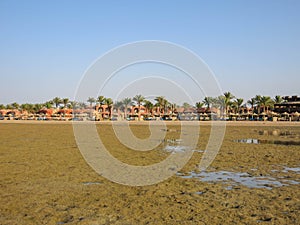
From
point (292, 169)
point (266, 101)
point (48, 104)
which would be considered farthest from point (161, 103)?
point (292, 169)

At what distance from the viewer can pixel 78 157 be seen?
16.8 m

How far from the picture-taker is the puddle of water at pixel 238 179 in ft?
34.7

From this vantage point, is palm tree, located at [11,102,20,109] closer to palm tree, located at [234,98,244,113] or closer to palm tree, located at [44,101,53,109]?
palm tree, located at [44,101,53,109]

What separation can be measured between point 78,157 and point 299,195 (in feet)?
37.2

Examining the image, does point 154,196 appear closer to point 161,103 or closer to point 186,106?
point 161,103

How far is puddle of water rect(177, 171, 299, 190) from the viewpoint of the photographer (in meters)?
10.6

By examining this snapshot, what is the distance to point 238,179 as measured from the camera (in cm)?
1147

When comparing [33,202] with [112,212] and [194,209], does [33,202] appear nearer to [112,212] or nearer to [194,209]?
[112,212]

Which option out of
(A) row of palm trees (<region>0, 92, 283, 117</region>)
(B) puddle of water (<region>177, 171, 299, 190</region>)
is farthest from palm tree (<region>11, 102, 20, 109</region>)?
(B) puddle of water (<region>177, 171, 299, 190</region>)

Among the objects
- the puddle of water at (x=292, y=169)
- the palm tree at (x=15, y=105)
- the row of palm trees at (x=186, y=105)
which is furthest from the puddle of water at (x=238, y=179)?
the palm tree at (x=15, y=105)

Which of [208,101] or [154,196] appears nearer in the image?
[154,196]

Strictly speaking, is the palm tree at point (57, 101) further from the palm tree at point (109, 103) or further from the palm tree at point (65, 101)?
the palm tree at point (109, 103)

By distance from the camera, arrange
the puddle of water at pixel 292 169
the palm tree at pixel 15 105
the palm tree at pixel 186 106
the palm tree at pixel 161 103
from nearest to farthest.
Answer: the puddle of water at pixel 292 169 → the palm tree at pixel 161 103 → the palm tree at pixel 186 106 → the palm tree at pixel 15 105

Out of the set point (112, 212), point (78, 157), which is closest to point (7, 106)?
point (78, 157)
